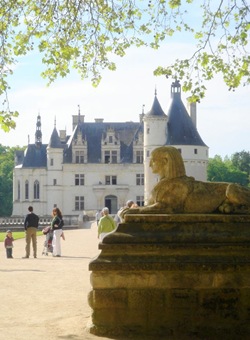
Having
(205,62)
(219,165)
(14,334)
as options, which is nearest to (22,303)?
(14,334)

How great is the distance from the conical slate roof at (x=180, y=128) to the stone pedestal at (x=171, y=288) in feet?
220

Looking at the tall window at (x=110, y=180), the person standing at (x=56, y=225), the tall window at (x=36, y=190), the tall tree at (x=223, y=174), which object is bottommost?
the person standing at (x=56, y=225)

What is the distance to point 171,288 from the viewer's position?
25.7ft

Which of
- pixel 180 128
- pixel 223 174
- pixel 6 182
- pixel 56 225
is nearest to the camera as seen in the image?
pixel 56 225

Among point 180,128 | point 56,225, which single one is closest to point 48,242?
point 56,225

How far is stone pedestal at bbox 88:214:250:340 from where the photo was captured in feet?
25.5

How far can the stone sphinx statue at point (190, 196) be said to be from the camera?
8.36m

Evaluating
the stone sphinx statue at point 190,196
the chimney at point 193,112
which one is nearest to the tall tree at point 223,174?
the chimney at point 193,112

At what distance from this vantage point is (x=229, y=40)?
11.3 m

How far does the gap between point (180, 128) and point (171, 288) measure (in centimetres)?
6816

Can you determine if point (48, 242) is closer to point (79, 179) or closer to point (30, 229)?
point (30, 229)

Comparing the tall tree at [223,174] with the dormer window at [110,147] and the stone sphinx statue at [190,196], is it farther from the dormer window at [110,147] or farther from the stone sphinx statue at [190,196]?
the stone sphinx statue at [190,196]

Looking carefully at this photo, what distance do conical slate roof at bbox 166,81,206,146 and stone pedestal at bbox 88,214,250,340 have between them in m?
67.0

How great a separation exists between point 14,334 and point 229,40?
5609 mm
